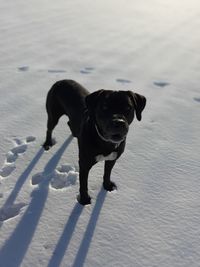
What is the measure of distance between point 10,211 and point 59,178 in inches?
27.0

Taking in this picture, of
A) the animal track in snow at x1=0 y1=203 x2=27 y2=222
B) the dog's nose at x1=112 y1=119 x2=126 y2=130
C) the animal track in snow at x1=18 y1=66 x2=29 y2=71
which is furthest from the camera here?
the animal track in snow at x1=18 y1=66 x2=29 y2=71

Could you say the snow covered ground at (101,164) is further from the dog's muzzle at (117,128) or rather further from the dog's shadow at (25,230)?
the dog's muzzle at (117,128)

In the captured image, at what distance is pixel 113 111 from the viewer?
328 cm

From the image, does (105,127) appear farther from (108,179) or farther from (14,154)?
(14,154)

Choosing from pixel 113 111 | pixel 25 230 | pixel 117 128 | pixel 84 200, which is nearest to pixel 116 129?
pixel 117 128

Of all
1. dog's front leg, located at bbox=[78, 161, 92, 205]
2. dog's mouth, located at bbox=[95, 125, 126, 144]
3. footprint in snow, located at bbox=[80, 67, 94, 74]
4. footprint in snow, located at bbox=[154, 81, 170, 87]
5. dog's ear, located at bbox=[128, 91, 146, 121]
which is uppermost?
dog's ear, located at bbox=[128, 91, 146, 121]

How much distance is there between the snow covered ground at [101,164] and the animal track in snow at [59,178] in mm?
11

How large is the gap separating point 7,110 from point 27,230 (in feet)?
8.17

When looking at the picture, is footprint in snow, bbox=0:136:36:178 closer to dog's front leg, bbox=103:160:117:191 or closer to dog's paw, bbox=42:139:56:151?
dog's paw, bbox=42:139:56:151

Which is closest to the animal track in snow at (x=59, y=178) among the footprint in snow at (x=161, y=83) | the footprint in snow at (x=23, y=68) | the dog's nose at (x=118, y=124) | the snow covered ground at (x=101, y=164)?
the snow covered ground at (x=101, y=164)

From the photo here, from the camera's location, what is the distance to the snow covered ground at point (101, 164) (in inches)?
127

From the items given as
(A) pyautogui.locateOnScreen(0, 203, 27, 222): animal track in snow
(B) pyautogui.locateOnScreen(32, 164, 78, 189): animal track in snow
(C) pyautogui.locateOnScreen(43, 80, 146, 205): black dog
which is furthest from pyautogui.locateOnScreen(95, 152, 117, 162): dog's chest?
(A) pyautogui.locateOnScreen(0, 203, 27, 222): animal track in snow

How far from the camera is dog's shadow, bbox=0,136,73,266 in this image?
10.3 feet

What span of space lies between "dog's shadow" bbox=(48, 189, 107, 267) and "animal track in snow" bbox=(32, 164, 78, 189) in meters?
0.36
